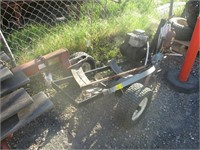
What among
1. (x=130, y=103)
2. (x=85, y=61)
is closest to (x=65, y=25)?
(x=85, y=61)

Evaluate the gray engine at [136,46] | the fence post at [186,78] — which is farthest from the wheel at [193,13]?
the gray engine at [136,46]

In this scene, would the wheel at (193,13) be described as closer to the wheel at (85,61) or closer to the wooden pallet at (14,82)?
the wheel at (85,61)

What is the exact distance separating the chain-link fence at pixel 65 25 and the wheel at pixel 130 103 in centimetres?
140

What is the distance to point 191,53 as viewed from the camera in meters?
3.21

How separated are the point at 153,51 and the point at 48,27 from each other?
1.94 metres

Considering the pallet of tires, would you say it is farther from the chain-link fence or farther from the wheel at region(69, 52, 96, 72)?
the chain-link fence

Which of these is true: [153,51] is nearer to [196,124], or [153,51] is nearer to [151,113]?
[151,113]

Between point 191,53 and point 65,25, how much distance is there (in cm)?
218

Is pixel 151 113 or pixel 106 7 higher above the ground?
pixel 106 7

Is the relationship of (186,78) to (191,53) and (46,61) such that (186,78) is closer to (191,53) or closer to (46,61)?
(191,53)

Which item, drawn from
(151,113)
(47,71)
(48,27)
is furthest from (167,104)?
(48,27)

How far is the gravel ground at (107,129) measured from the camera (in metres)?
2.66

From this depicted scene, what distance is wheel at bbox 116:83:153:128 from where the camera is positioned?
2.59 metres

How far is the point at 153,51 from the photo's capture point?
3527 mm
